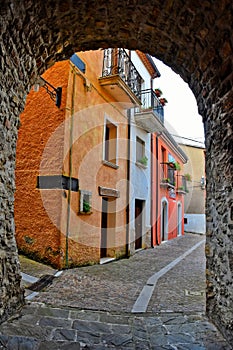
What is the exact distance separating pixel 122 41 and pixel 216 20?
3.90 feet

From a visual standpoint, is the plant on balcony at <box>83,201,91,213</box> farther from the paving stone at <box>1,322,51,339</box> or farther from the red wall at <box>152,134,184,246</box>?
the red wall at <box>152,134,184,246</box>

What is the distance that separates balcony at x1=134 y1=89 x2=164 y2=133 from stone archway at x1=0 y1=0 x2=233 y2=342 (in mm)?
5565

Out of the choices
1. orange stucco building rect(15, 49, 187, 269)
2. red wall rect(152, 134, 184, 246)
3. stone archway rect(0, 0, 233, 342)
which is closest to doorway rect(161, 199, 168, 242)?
red wall rect(152, 134, 184, 246)

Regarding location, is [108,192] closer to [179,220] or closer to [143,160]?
[143,160]

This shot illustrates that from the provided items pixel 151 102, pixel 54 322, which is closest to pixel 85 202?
pixel 54 322

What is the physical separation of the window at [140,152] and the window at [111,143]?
5.49 ft

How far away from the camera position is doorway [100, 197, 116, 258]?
23.2 feet

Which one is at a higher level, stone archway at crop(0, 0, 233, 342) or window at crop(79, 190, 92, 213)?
stone archway at crop(0, 0, 233, 342)

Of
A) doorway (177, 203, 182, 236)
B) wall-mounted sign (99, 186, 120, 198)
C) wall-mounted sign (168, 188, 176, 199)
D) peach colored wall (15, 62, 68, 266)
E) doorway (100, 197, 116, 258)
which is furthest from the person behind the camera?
doorway (177, 203, 182, 236)

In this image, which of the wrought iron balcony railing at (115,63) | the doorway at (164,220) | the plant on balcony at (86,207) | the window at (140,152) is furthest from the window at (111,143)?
the doorway at (164,220)

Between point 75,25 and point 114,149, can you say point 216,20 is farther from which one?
point 114,149

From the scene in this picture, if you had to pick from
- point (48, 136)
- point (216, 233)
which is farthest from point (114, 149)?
point (216, 233)

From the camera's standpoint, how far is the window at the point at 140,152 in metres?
9.12

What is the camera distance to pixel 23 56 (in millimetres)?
2588
